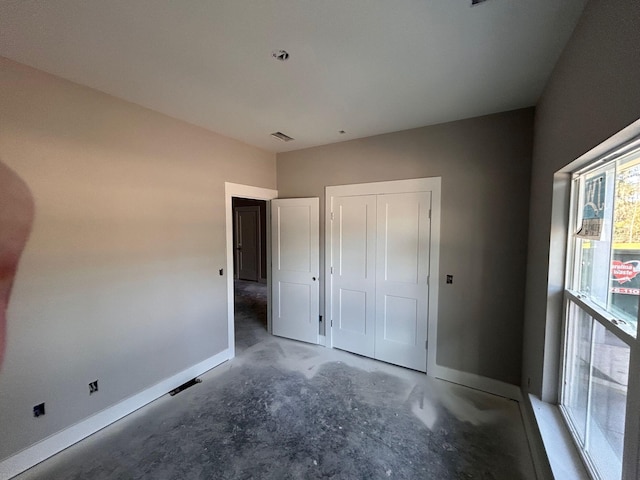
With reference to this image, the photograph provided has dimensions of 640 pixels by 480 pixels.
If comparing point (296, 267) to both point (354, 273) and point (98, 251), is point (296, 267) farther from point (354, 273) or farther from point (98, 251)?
point (98, 251)

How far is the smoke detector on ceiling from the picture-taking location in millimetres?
1601

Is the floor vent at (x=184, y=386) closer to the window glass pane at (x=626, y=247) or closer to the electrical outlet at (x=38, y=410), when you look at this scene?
the electrical outlet at (x=38, y=410)

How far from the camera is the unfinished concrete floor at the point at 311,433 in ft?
5.67

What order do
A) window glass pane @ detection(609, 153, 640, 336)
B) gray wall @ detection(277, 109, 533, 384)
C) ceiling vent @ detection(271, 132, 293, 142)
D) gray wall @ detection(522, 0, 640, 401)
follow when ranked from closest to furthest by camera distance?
gray wall @ detection(522, 0, 640, 401), window glass pane @ detection(609, 153, 640, 336), gray wall @ detection(277, 109, 533, 384), ceiling vent @ detection(271, 132, 293, 142)

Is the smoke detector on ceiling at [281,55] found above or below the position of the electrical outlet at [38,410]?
above

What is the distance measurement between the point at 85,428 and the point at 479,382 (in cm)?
339

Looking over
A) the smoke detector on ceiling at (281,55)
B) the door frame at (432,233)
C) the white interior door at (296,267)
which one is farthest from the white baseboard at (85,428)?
the smoke detector on ceiling at (281,55)

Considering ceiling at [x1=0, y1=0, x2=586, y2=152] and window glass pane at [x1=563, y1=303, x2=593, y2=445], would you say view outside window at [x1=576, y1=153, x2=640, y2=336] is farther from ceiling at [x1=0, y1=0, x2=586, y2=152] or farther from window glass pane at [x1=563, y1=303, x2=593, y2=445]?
ceiling at [x1=0, y1=0, x2=586, y2=152]

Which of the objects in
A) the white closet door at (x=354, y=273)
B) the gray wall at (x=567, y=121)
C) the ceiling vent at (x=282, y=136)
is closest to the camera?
the gray wall at (x=567, y=121)

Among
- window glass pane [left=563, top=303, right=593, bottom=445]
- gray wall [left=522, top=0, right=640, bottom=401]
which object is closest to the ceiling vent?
gray wall [left=522, top=0, right=640, bottom=401]

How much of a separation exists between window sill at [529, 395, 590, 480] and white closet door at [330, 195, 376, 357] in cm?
168

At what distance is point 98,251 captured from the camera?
2084mm

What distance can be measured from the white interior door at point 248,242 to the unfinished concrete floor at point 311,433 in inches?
187

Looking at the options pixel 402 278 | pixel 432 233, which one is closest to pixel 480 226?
pixel 432 233
